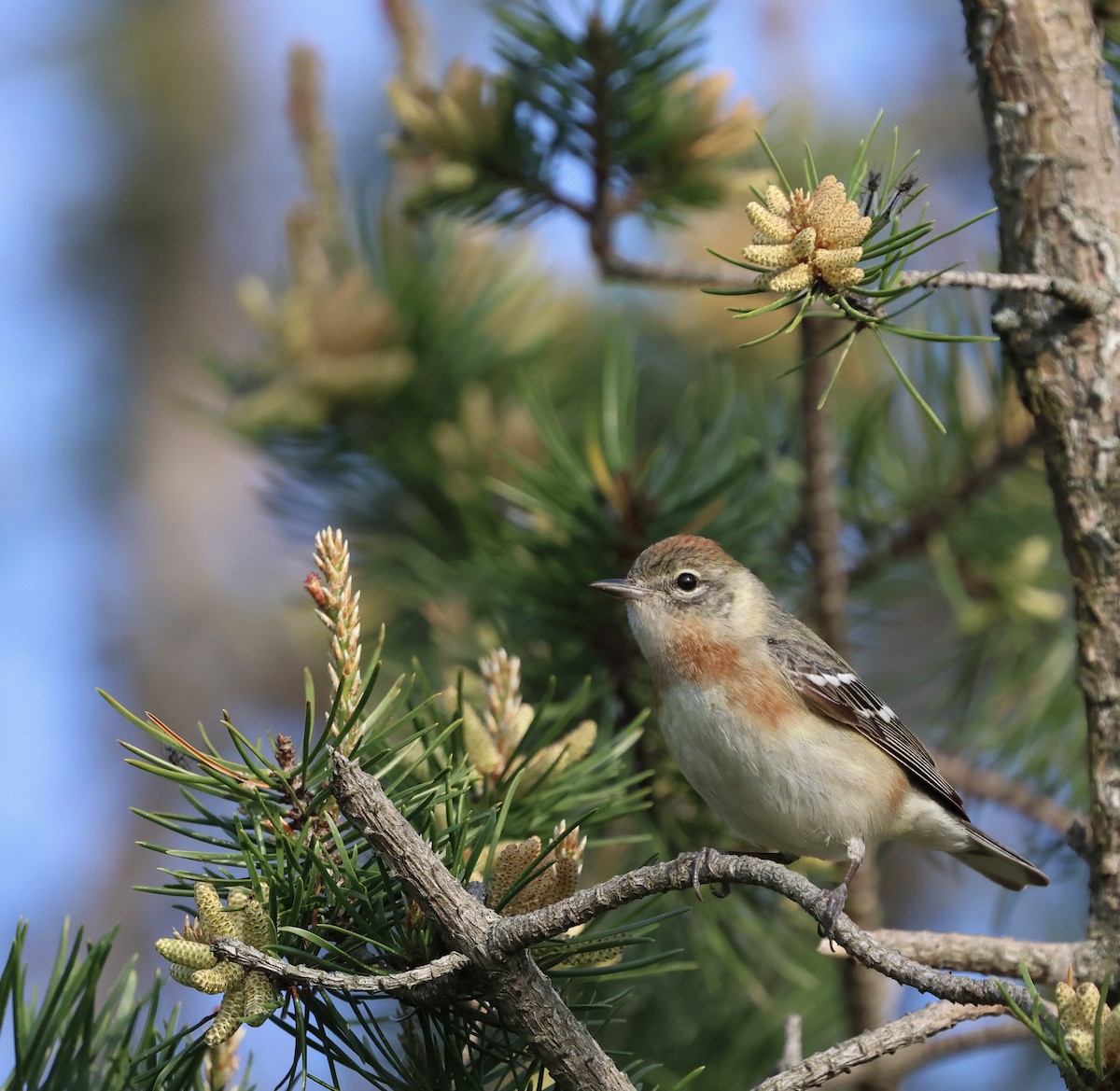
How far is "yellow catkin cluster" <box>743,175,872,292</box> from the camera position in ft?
6.15

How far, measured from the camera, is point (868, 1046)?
1.76 meters

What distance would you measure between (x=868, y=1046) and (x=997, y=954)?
2.04 ft

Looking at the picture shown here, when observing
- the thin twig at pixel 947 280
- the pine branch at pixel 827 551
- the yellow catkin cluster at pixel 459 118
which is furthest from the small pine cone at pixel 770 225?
the yellow catkin cluster at pixel 459 118

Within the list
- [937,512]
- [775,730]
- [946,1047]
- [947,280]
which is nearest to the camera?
[947,280]

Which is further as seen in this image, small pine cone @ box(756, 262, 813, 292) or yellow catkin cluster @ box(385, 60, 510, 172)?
yellow catkin cluster @ box(385, 60, 510, 172)

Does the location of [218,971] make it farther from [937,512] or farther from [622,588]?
[937,512]

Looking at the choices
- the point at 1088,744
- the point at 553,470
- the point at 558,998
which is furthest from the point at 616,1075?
the point at 553,470

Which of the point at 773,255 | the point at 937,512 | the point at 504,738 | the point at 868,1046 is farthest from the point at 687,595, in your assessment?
the point at 868,1046

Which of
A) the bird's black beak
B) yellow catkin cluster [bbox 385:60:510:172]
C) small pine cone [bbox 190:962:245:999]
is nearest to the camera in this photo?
small pine cone [bbox 190:962:245:999]

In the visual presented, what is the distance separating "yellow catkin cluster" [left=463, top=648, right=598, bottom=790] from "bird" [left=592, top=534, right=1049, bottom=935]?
704mm

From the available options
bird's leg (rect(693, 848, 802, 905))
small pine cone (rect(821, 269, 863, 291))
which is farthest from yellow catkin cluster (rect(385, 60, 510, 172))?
bird's leg (rect(693, 848, 802, 905))

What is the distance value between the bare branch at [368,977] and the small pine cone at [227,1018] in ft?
0.14

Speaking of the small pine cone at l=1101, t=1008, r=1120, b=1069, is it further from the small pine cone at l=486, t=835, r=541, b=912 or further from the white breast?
the white breast

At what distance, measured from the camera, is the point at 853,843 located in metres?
3.09
